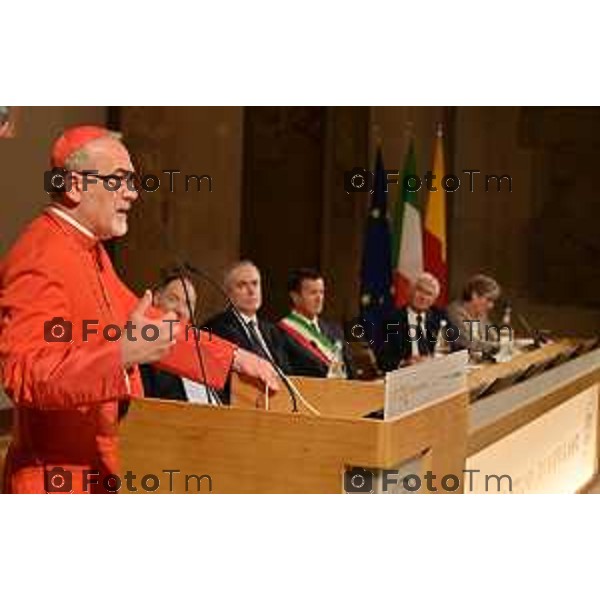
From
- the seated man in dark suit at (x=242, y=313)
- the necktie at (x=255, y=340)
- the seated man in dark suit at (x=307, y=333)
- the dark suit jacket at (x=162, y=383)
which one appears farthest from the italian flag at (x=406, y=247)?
the dark suit jacket at (x=162, y=383)

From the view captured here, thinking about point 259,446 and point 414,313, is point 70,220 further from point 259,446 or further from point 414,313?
point 414,313

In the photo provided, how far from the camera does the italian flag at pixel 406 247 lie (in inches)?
287

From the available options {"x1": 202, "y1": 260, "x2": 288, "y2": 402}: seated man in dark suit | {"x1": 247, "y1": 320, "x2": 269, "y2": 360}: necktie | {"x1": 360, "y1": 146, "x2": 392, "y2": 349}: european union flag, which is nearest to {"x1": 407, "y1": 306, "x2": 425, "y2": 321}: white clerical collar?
{"x1": 360, "y1": 146, "x2": 392, "y2": 349}: european union flag

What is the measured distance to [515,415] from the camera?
3.96 metres

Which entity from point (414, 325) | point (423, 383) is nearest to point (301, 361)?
point (414, 325)

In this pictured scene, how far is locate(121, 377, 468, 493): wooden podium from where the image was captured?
2662 millimetres

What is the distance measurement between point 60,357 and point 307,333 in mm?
2804

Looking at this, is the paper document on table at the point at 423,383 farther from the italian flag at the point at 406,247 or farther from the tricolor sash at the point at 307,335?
the italian flag at the point at 406,247

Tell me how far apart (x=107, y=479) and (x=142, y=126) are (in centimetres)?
422

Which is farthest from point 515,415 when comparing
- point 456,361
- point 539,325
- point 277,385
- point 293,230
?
point 539,325

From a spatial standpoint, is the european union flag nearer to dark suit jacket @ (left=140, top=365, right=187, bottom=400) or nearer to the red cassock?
dark suit jacket @ (left=140, top=365, right=187, bottom=400)

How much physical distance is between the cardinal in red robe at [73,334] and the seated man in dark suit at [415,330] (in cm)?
342

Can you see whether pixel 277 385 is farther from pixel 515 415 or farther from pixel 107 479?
pixel 515 415

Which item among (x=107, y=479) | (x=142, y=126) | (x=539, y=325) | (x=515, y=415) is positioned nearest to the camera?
(x=107, y=479)
